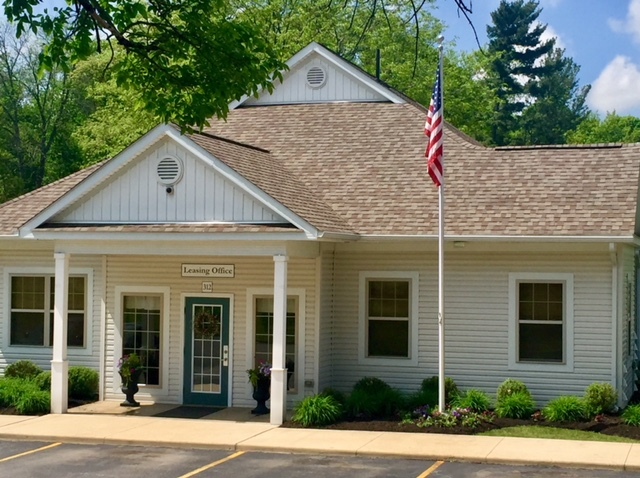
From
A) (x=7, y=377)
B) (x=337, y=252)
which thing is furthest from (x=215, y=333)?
(x=7, y=377)

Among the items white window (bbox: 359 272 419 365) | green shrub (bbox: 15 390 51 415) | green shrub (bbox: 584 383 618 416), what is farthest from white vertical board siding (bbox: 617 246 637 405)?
green shrub (bbox: 15 390 51 415)

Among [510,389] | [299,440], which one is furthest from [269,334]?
[510,389]

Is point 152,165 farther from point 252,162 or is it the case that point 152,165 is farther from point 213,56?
point 213,56

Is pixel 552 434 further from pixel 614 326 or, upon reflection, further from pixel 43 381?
pixel 43 381

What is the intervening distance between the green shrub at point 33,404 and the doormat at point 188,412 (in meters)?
2.11

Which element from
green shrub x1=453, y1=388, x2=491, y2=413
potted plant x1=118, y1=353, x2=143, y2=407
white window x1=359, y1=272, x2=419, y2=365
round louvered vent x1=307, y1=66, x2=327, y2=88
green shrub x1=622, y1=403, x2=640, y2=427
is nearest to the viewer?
green shrub x1=622, y1=403, x2=640, y2=427

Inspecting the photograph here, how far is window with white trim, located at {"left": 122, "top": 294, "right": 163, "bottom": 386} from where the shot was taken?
2214 cm

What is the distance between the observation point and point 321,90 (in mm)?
26547

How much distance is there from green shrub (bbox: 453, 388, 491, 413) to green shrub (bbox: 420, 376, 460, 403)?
0.84 feet

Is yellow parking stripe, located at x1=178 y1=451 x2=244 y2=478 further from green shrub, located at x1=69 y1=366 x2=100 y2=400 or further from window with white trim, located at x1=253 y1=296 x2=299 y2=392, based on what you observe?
green shrub, located at x1=69 y1=366 x2=100 y2=400

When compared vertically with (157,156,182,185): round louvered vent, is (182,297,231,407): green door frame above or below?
below

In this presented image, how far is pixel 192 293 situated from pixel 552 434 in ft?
25.4

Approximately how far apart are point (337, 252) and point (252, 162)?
2.45m

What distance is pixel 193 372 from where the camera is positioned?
71.6ft
